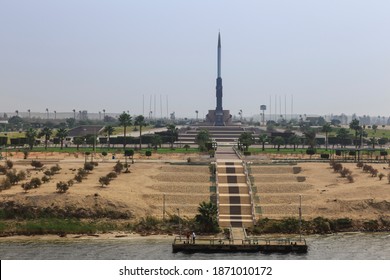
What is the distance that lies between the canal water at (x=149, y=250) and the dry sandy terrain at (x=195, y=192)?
914 cm

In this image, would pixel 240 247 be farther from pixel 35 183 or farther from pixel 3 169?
pixel 3 169

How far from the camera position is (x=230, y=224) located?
7438 cm

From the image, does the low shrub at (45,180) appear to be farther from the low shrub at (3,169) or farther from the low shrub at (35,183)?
the low shrub at (3,169)

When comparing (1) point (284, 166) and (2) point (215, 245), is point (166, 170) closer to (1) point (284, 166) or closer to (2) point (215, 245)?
(1) point (284, 166)

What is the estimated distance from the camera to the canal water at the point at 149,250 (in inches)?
2403

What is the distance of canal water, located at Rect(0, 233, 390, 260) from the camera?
200ft

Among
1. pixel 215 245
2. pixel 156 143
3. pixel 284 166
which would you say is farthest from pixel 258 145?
pixel 215 245

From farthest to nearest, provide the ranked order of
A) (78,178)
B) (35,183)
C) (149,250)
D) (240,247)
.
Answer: (78,178), (35,183), (240,247), (149,250)

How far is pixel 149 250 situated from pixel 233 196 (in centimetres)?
2261

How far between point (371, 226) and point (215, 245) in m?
22.1

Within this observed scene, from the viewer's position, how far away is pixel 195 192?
86.4m

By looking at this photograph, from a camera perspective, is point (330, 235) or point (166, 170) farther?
point (166, 170)

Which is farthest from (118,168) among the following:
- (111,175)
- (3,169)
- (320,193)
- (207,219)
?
(320,193)

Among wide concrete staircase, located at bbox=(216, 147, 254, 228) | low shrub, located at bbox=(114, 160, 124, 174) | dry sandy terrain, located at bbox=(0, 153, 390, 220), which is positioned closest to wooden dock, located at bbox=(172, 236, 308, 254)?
wide concrete staircase, located at bbox=(216, 147, 254, 228)
